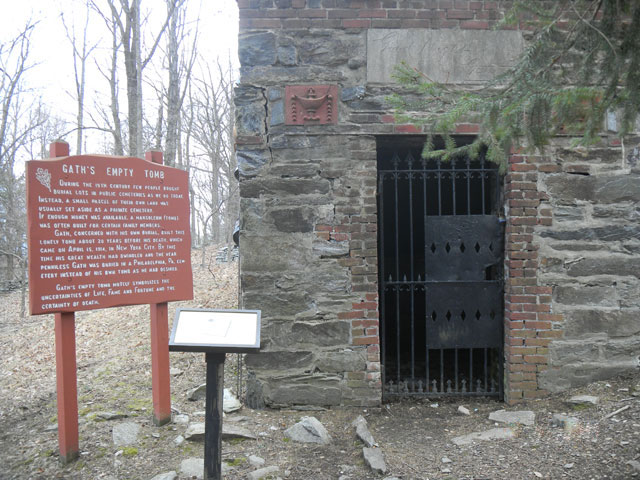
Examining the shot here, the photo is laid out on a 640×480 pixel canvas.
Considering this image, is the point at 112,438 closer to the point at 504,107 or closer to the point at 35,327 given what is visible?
the point at 504,107

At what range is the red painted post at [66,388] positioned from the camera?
10.8ft

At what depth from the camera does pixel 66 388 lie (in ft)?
11.0

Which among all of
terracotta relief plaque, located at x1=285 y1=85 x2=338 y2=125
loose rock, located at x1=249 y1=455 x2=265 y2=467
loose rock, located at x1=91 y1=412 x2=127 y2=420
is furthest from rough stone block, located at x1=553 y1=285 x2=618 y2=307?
loose rock, located at x1=91 y1=412 x2=127 y2=420

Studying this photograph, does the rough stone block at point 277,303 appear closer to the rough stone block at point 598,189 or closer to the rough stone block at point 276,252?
the rough stone block at point 276,252

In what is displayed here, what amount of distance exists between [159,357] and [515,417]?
2.99 metres


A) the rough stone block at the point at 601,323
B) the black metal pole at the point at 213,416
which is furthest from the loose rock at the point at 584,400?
the black metal pole at the point at 213,416

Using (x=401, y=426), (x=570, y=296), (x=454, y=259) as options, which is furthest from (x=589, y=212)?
(x=401, y=426)

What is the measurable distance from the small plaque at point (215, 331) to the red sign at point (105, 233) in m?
0.90

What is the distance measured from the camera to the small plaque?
262cm

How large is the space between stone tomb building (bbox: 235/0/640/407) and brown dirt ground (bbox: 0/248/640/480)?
35 cm

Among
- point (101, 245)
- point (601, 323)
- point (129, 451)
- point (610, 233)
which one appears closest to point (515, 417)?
point (601, 323)

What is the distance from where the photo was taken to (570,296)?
14.1ft

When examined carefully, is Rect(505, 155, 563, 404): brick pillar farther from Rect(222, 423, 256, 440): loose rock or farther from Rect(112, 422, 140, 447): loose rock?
Rect(112, 422, 140, 447): loose rock

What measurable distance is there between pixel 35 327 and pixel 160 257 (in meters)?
7.62
